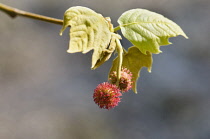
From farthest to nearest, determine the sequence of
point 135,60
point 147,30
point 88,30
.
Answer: point 135,60 → point 147,30 → point 88,30

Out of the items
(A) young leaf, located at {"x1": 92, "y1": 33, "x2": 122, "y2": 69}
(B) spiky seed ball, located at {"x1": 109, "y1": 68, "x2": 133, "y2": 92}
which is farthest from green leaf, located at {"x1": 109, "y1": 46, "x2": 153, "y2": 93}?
(A) young leaf, located at {"x1": 92, "y1": 33, "x2": 122, "y2": 69}

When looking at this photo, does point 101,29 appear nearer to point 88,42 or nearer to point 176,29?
point 88,42

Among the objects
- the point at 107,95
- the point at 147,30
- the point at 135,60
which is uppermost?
the point at 147,30

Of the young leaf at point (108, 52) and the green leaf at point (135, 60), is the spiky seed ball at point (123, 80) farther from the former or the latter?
the young leaf at point (108, 52)

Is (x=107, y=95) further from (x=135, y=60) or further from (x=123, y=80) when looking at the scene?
(x=135, y=60)

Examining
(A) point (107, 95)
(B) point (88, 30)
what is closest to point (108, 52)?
(B) point (88, 30)

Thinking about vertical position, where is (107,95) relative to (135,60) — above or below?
below

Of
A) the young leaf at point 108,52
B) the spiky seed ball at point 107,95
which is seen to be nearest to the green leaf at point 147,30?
the young leaf at point 108,52
